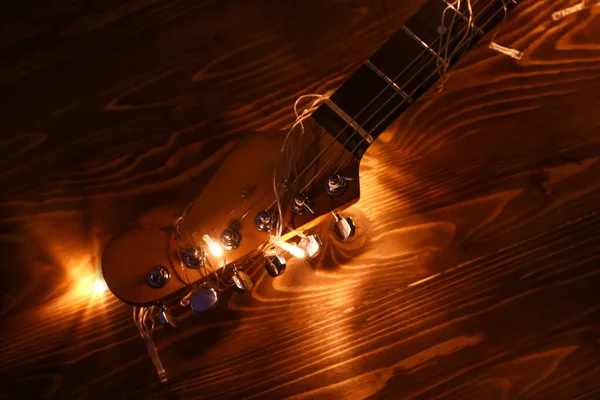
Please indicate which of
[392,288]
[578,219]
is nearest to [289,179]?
[392,288]

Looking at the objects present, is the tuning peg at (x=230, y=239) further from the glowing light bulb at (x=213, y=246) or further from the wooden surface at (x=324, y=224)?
the wooden surface at (x=324, y=224)

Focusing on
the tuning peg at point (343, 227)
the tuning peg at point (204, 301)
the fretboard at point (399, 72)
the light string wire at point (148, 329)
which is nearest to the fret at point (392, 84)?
the fretboard at point (399, 72)

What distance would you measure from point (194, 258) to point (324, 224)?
30 centimetres

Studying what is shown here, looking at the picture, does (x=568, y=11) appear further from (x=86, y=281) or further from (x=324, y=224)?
(x=86, y=281)

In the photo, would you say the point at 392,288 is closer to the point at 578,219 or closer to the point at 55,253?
the point at 578,219

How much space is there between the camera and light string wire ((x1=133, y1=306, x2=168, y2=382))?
0.98 m

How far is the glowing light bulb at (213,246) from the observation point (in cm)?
83

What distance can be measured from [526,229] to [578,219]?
0.37ft

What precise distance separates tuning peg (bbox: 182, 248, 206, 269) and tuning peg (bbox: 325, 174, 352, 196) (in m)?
0.24

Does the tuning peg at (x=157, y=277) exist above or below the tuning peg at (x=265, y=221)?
above

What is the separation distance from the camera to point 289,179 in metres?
0.85

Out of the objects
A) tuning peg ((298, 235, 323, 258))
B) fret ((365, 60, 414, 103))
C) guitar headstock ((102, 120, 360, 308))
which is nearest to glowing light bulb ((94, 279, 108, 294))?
guitar headstock ((102, 120, 360, 308))

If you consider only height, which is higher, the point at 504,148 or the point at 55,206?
the point at 55,206

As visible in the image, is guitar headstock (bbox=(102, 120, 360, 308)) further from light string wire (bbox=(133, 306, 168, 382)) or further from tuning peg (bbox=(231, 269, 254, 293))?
light string wire (bbox=(133, 306, 168, 382))
